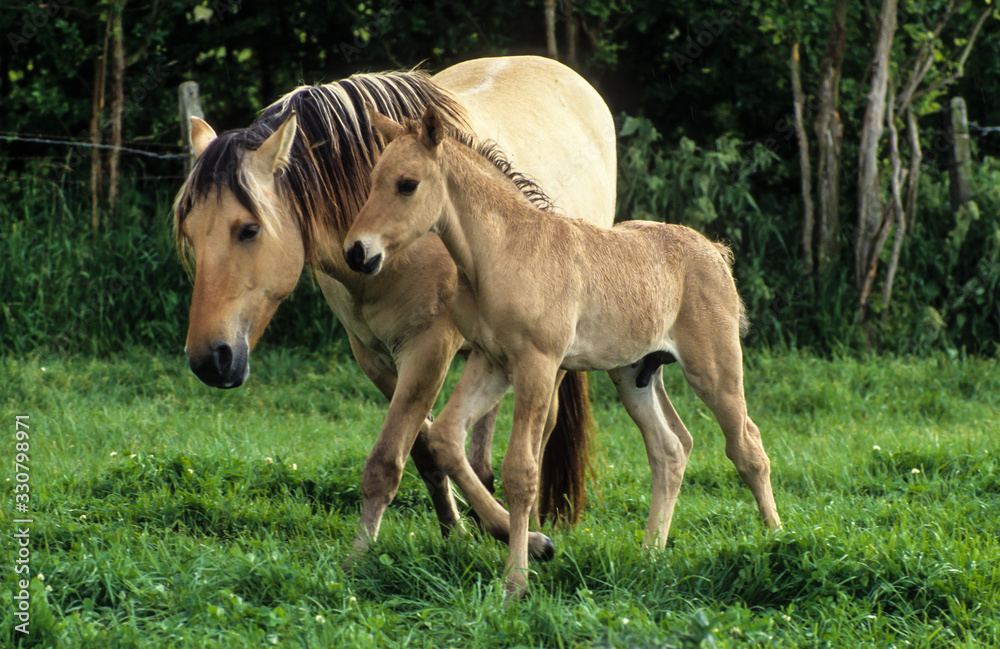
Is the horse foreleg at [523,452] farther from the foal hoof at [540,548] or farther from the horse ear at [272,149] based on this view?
the horse ear at [272,149]

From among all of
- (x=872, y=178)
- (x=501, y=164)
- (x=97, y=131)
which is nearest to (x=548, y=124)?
(x=501, y=164)

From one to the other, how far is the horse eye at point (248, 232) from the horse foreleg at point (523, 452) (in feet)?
3.54

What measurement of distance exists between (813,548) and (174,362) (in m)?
5.41

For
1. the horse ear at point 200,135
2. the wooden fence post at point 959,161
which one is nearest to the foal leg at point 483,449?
the horse ear at point 200,135

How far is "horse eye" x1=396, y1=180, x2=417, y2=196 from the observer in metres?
3.25

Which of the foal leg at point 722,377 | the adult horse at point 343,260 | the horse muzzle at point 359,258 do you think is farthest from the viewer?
the foal leg at point 722,377

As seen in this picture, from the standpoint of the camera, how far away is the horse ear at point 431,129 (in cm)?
323

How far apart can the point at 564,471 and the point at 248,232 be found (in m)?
2.01

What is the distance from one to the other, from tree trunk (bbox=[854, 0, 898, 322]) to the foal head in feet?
18.7

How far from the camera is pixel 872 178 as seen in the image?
8.09 metres

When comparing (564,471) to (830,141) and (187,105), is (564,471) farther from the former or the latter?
(187,105)

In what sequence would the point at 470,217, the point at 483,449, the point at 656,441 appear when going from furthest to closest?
1. the point at 483,449
2. the point at 656,441
3. the point at 470,217

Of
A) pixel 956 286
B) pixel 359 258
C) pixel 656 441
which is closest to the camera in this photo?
pixel 359 258

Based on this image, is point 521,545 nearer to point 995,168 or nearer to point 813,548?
point 813,548
